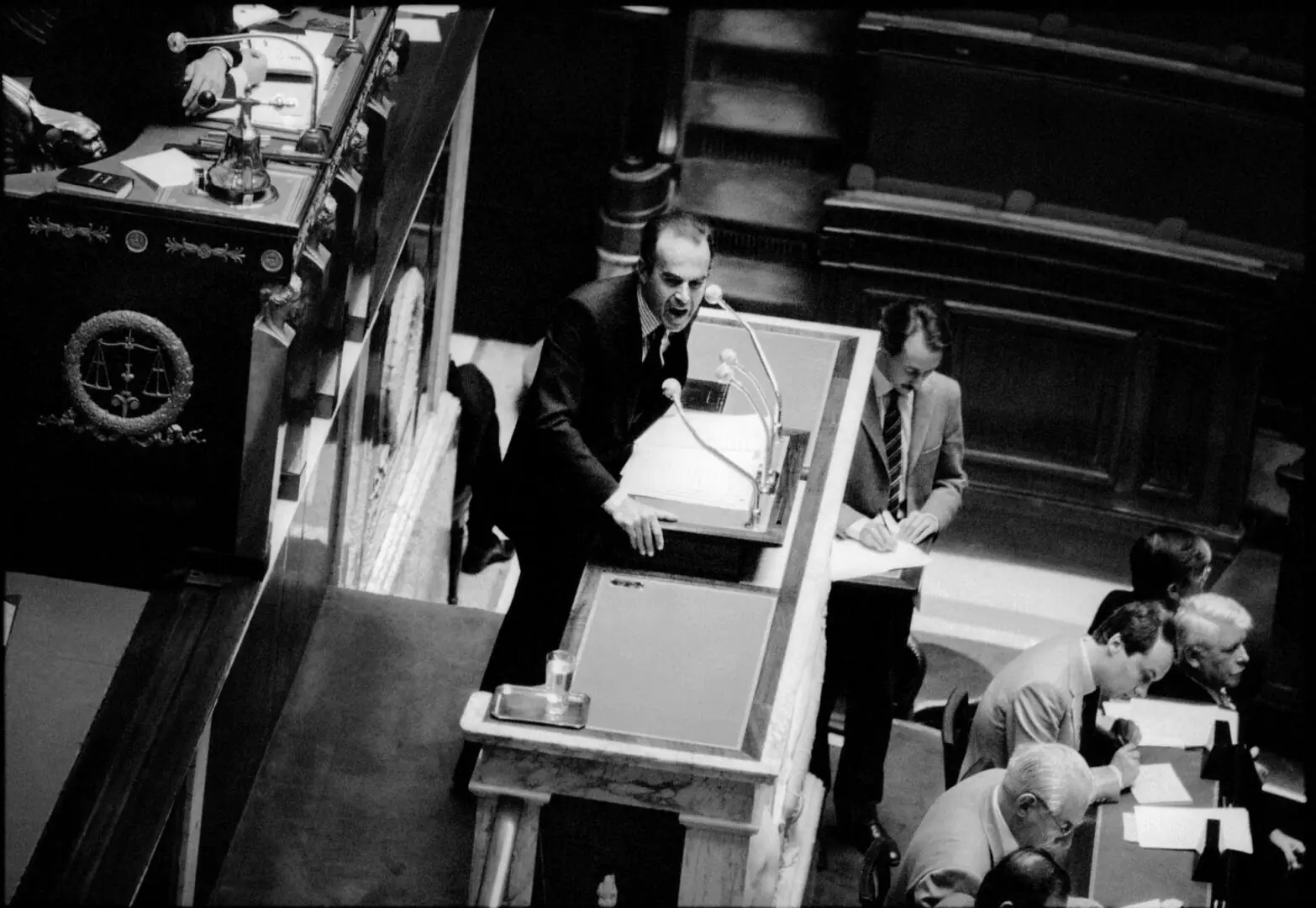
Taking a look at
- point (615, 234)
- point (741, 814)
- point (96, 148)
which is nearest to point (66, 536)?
point (96, 148)

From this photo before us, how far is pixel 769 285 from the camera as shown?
697cm

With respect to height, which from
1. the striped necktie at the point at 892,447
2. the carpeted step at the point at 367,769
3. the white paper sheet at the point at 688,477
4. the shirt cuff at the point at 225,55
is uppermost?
the shirt cuff at the point at 225,55

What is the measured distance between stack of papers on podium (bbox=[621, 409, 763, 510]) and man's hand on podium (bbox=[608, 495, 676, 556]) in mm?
185

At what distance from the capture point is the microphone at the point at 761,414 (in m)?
4.02

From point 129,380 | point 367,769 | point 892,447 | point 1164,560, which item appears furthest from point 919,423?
point 129,380

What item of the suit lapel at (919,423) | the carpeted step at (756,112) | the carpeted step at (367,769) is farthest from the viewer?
the carpeted step at (756,112)

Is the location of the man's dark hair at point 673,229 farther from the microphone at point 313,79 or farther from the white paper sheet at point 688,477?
the microphone at point 313,79

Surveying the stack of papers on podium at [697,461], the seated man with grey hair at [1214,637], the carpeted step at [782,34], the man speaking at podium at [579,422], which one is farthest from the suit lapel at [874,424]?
the carpeted step at [782,34]

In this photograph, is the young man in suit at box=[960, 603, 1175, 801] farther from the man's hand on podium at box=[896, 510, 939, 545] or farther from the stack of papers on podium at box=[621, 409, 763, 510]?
the stack of papers on podium at box=[621, 409, 763, 510]

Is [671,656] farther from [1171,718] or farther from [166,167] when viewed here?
[1171,718]

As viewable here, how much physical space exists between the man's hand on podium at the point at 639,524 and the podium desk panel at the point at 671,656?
98 millimetres

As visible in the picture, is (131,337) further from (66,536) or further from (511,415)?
(511,415)

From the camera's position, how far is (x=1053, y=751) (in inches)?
155

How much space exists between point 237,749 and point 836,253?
3.55 metres
